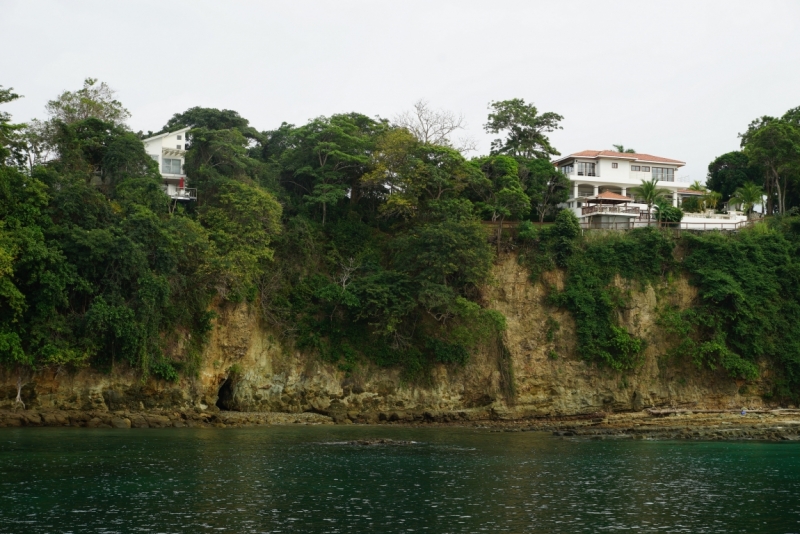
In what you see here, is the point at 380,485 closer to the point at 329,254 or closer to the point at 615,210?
the point at 329,254

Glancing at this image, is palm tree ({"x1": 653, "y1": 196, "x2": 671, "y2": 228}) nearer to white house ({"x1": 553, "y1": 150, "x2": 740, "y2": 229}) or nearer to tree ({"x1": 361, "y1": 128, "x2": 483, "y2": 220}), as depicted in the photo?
white house ({"x1": 553, "y1": 150, "x2": 740, "y2": 229})

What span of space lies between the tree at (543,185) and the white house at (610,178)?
7.51 feet

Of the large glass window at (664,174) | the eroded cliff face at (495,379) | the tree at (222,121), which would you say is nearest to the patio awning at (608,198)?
the large glass window at (664,174)

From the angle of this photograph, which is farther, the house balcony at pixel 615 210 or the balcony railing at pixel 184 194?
the house balcony at pixel 615 210

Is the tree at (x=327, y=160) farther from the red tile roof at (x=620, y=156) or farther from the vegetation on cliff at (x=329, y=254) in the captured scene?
the red tile roof at (x=620, y=156)

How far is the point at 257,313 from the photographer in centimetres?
5025

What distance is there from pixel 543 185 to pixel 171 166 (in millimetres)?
26205

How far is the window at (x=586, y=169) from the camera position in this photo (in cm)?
6612

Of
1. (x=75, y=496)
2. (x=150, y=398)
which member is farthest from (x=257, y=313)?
(x=75, y=496)

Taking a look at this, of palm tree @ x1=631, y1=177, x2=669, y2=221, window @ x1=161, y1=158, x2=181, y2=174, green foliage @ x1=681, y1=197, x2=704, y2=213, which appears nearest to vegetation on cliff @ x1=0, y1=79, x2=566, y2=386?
window @ x1=161, y1=158, x2=181, y2=174

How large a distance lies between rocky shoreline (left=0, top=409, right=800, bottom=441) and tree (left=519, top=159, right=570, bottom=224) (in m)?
16.2

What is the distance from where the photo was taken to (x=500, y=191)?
53.9 meters

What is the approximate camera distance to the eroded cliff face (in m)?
48.7

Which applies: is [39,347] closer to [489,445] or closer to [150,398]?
[150,398]
